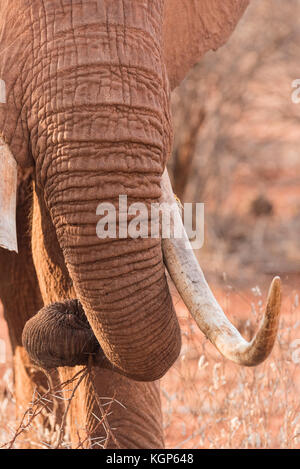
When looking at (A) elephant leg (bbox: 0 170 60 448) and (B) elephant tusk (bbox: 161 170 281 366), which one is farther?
(A) elephant leg (bbox: 0 170 60 448)

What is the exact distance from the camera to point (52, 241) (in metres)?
2.94

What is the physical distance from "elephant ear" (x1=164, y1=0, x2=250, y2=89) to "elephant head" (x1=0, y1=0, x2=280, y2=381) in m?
Answer: 0.58

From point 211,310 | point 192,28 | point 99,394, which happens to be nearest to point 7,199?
point 211,310

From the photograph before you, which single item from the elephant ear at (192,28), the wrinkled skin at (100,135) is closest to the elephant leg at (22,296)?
the elephant ear at (192,28)

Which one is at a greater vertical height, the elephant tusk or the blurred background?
the blurred background

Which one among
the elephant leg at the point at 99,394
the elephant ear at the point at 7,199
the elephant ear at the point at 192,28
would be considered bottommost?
the elephant leg at the point at 99,394

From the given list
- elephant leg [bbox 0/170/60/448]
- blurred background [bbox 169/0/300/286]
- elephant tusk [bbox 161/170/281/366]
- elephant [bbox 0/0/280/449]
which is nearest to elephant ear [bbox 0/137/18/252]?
elephant [bbox 0/0/280/449]

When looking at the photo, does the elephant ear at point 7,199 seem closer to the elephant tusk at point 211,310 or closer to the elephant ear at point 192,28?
the elephant tusk at point 211,310

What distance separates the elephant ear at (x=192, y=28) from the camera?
3053mm

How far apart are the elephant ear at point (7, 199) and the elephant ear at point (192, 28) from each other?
84 cm

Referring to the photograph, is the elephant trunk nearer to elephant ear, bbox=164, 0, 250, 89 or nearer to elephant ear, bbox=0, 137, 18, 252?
elephant ear, bbox=0, 137, 18, 252

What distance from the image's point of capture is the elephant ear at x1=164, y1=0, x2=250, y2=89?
3053mm

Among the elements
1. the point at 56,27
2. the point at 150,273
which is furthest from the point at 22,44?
the point at 150,273

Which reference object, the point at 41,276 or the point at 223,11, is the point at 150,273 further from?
the point at 223,11
